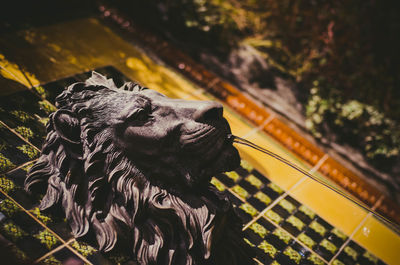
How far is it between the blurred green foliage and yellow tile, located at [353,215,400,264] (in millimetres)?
1598

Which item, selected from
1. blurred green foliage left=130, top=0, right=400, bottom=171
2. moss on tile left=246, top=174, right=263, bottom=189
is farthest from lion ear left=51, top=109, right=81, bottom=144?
blurred green foliage left=130, top=0, right=400, bottom=171

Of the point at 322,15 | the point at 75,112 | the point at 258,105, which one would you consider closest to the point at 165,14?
the point at 258,105

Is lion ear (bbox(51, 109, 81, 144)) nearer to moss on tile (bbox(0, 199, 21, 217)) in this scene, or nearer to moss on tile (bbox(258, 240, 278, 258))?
moss on tile (bbox(0, 199, 21, 217))

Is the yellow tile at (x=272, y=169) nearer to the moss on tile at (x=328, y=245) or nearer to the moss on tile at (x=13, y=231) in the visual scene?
the moss on tile at (x=328, y=245)

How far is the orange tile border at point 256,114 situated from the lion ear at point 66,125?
2.89m

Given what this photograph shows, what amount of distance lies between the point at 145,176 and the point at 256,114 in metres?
3.02

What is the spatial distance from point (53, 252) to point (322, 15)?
6.15 m

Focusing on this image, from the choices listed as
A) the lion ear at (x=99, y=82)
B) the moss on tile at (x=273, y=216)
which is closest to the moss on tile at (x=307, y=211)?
the moss on tile at (x=273, y=216)

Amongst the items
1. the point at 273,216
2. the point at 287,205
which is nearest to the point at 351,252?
the point at 287,205

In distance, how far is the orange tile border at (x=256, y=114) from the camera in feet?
14.4

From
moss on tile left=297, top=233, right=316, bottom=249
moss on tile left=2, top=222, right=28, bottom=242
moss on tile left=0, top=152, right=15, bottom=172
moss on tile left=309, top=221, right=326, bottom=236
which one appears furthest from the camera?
moss on tile left=309, top=221, right=326, bottom=236

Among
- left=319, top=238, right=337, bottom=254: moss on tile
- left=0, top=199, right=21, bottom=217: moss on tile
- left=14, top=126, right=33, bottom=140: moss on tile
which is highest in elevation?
left=319, top=238, right=337, bottom=254: moss on tile

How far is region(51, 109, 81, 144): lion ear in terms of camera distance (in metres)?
2.35

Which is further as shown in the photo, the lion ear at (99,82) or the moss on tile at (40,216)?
the lion ear at (99,82)
